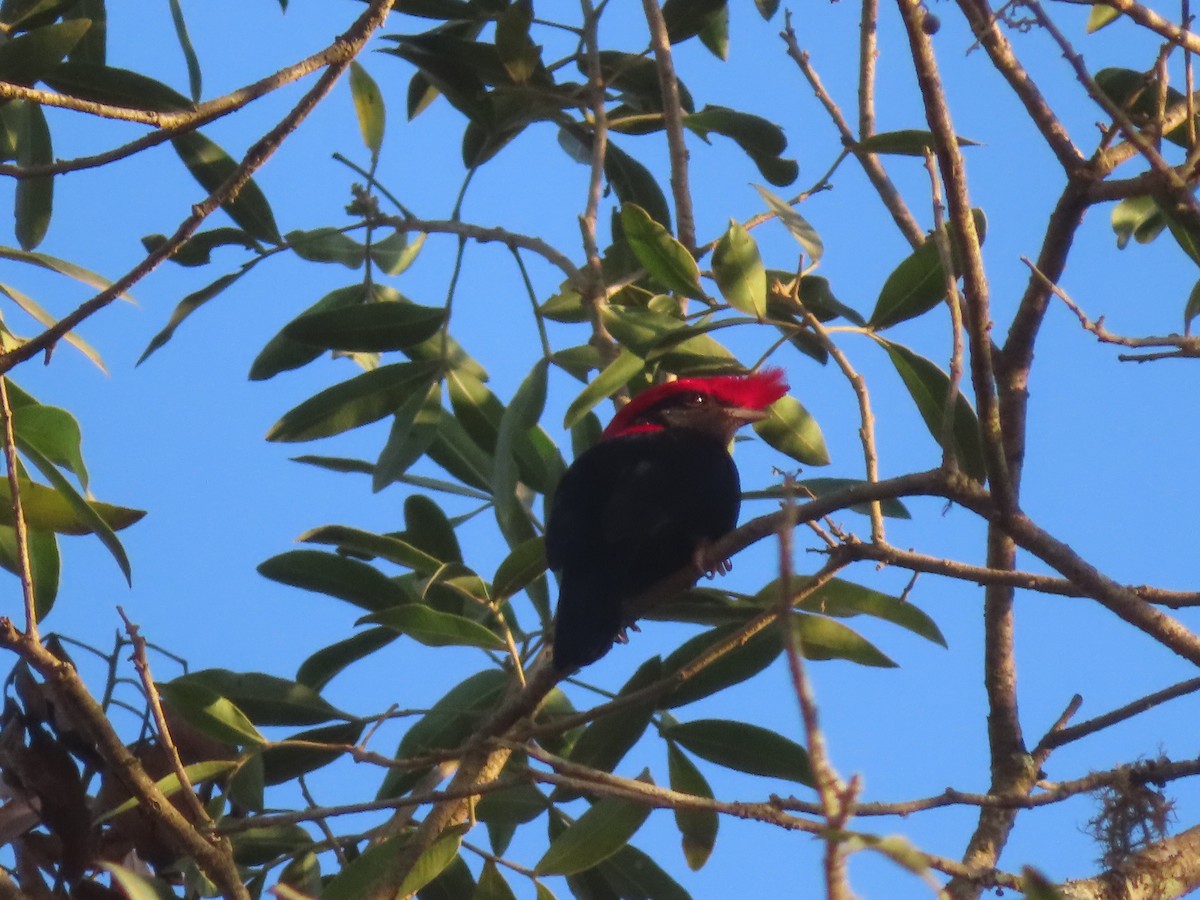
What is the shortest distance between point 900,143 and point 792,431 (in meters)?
0.70

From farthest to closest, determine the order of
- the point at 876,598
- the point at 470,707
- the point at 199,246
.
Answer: the point at 199,246, the point at 470,707, the point at 876,598

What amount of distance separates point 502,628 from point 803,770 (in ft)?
2.26

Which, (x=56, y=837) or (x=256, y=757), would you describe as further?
(x=256, y=757)

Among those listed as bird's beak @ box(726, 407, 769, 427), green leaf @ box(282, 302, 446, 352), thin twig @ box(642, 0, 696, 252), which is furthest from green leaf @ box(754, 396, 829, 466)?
green leaf @ box(282, 302, 446, 352)

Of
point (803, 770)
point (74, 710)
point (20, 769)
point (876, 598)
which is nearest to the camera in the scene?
point (74, 710)

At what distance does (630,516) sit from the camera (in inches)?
119

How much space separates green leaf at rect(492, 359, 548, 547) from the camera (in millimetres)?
2982

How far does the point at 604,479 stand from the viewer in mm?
3127

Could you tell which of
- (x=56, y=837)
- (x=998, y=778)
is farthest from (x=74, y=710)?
(x=998, y=778)

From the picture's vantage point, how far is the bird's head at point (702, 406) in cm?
336

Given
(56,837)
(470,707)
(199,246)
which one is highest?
(199,246)

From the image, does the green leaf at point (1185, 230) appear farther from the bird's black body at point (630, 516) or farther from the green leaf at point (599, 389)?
the bird's black body at point (630, 516)

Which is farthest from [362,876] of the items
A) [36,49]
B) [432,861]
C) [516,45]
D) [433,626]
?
[516,45]

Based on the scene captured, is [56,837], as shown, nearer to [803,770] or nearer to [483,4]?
[803,770]
